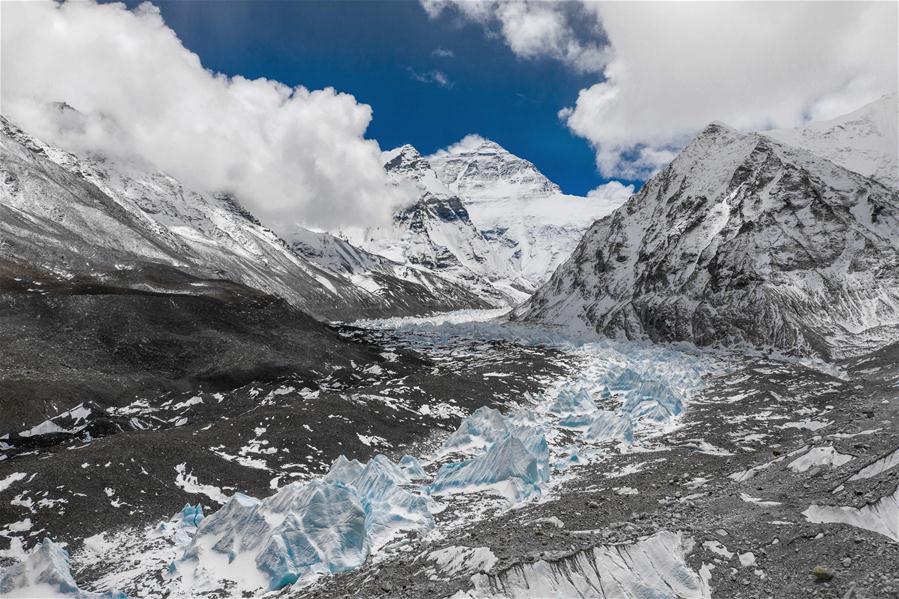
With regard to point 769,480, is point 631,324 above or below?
above

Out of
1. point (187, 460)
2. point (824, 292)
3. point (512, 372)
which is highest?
point (824, 292)

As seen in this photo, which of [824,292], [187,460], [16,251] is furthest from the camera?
[16,251]

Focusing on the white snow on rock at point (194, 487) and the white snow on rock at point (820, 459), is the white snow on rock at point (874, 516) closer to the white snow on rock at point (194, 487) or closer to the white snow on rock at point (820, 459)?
the white snow on rock at point (820, 459)

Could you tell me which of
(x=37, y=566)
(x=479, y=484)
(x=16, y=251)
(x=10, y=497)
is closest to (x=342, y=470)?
(x=479, y=484)

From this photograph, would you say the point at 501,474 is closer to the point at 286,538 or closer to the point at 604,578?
the point at 286,538

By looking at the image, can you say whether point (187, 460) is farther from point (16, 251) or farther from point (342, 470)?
point (16, 251)

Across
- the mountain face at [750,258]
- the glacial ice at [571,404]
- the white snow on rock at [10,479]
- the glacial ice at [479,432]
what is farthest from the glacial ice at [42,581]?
the mountain face at [750,258]

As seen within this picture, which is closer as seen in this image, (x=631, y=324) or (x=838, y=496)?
(x=838, y=496)

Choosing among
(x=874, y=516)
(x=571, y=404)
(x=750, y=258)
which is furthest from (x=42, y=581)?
(x=750, y=258)
